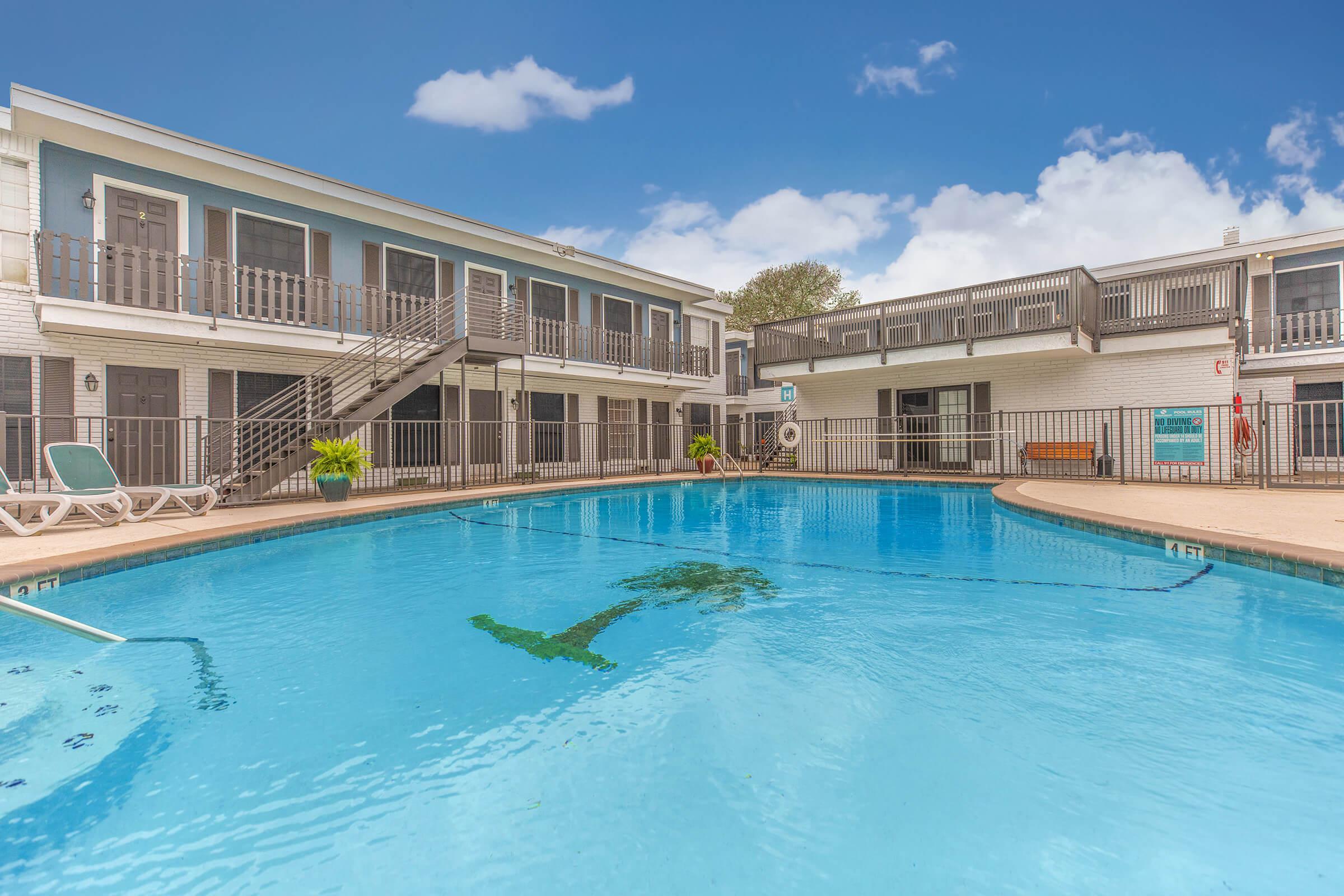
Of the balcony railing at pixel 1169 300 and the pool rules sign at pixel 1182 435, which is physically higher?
the balcony railing at pixel 1169 300

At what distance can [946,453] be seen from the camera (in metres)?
14.5

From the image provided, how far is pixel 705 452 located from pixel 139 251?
1092cm

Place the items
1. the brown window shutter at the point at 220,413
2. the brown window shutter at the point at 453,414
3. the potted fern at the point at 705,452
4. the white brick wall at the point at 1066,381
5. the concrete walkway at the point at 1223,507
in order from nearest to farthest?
the concrete walkway at the point at 1223,507, the brown window shutter at the point at 220,413, the white brick wall at the point at 1066,381, the brown window shutter at the point at 453,414, the potted fern at the point at 705,452

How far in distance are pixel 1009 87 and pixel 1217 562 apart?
55.6ft

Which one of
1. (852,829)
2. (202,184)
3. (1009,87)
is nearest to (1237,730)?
(852,829)

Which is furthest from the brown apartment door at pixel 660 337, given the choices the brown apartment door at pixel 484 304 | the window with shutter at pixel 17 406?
the window with shutter at pixel 17 406

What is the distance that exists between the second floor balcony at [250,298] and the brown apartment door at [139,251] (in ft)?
0.06

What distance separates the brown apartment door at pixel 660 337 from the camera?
1641 centimetres

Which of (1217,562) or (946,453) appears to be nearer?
(1217,562)

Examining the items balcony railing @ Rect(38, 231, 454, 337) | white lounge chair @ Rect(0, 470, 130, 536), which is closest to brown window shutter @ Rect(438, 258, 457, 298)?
balcony railing @ Rect(38, 231, 454, 337)

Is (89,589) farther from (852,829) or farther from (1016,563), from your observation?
(1016,563)

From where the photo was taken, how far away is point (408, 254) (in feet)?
39.2

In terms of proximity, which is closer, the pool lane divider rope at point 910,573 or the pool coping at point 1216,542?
the pool coping at point 1216,542

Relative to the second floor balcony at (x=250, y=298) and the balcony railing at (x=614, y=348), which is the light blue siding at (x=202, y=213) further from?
the balcony railing at (x=614, y=348)
